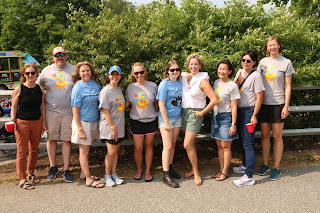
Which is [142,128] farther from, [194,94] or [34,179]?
[34,179]

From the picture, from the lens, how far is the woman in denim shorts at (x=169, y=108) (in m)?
4.19

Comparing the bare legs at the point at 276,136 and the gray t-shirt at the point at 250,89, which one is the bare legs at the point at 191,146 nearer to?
the gray t-shirt at the point at 250,89

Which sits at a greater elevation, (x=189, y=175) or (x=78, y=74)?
(x=78, y=74)

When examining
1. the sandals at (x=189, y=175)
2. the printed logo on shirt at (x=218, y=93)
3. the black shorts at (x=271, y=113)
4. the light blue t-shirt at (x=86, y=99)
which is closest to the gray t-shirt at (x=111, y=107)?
the light blue t-shirt at (x=86, y=99)

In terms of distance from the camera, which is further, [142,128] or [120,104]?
[142,128]

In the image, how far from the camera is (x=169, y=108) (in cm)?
427

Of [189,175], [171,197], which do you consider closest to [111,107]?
[171,197]

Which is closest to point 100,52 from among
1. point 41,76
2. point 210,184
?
point 41,76

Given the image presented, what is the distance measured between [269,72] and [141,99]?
6.71ft

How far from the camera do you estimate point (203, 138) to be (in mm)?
5195

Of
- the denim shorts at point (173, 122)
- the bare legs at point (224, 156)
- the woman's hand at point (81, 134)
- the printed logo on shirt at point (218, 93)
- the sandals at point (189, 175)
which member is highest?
the printed logo on shirt at point (218, 93)

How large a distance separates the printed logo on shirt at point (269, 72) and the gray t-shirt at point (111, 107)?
226 cm

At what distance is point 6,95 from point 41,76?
105 centimetres

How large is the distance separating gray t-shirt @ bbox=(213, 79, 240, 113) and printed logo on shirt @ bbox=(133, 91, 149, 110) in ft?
3.57
